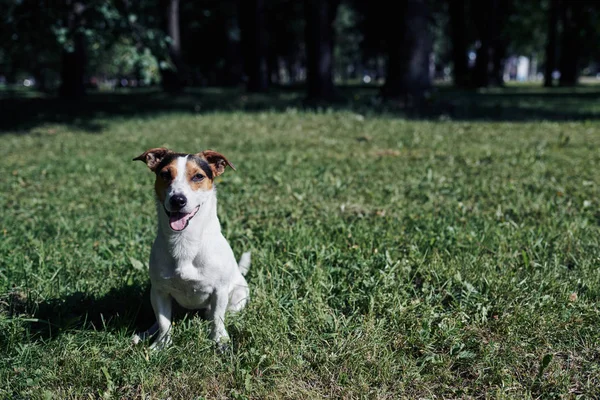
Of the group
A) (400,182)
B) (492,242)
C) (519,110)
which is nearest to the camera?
(492,242)

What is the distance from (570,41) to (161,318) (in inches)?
1511

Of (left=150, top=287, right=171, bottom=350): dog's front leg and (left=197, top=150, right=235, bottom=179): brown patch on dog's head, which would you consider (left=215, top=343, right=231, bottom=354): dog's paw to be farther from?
(left=197, top=150, right=235, bottom=179): brown patch on dog's head

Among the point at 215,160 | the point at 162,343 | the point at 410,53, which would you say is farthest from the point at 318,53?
the point at 162,343

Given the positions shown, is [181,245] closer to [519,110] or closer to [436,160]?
[436,160]

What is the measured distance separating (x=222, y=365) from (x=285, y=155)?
19.1ft

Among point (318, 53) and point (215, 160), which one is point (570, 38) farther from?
point (215, 160)

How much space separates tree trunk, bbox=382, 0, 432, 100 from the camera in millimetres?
14141

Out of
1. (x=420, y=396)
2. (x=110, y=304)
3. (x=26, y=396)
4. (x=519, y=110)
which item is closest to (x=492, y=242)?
(x=420, y=396)

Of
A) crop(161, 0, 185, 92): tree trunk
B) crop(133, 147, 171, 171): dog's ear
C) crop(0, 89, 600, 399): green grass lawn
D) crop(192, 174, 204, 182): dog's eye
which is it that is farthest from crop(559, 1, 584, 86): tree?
crop(192, 174, 204, 182): dog's eye

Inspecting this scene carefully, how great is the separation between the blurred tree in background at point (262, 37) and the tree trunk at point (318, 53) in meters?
0.04

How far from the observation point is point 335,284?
369 cm

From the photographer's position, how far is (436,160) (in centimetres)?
796

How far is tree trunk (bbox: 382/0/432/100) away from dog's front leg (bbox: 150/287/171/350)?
12.7 m

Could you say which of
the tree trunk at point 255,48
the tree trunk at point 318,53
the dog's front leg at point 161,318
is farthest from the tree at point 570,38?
the dog's front leg at point 161,318
